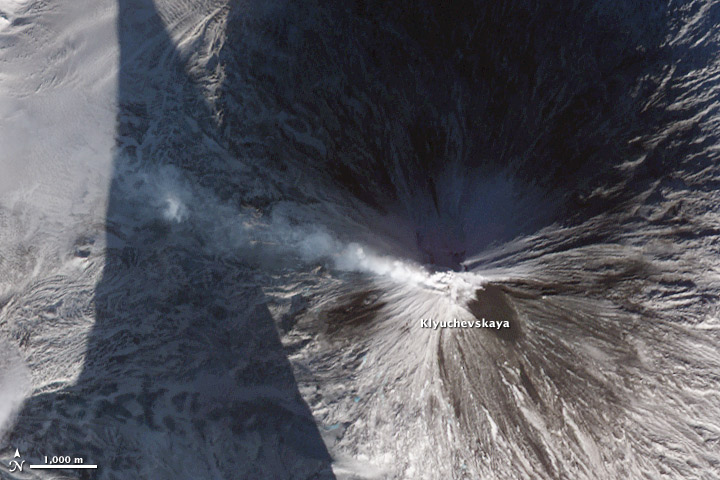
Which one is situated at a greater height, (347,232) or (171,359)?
(347,232)

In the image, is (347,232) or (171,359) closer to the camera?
(171,359)

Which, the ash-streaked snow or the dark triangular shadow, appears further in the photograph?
the dark triangular shadow

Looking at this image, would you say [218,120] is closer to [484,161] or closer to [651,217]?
[484,161]

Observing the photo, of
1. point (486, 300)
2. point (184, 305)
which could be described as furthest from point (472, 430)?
point (184, 305)

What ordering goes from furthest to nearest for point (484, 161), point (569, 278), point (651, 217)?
point (484, 161), point (569, 278), point (651, 217)

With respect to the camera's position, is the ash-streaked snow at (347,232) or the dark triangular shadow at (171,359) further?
the dark triangular shadow at (171,359)

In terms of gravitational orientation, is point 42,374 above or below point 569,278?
above

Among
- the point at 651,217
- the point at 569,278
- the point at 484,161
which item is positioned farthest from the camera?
the point at 484,161

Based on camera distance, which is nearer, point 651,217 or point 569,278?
point 651,217
